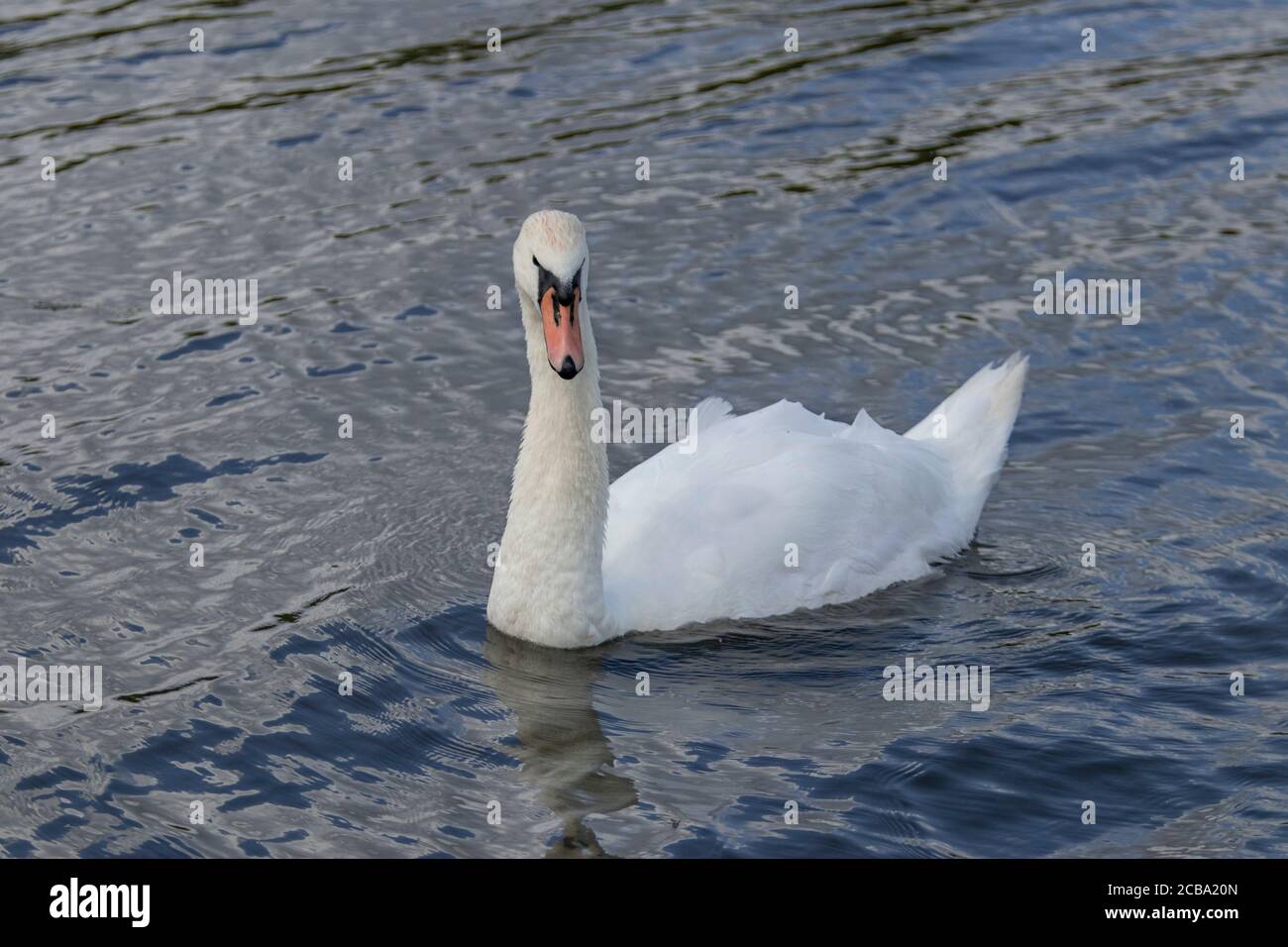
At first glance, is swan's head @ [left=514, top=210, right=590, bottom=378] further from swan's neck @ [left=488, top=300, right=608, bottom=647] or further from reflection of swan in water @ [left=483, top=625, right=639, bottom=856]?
reflection of swan in water @ [left=483, top=625, right=639, bottom=856]

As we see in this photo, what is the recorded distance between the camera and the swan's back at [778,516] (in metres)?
9.52

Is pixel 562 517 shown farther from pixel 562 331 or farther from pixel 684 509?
pixel 562 331

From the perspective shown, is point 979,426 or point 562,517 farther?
point 979,426

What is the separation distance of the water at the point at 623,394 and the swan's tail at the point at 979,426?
1.10 feet

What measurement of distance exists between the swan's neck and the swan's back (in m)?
0.26

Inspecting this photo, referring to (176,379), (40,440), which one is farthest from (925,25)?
(40,440)

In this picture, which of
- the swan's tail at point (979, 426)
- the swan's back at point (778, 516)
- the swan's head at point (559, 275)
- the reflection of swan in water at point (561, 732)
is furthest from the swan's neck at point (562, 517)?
the swan's tail at point (979, 426)

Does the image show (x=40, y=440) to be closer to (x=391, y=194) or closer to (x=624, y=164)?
(x=391, y=194)

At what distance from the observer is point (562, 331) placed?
8.52 m

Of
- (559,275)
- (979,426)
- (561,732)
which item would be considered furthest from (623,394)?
(561,732)

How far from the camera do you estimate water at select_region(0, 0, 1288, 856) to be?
8234 mm

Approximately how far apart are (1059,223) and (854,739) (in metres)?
6.88

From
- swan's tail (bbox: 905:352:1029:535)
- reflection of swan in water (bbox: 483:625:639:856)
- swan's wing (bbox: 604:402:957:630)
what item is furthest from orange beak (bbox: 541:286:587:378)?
swan's tail (bbox: 905:352:1029:535)

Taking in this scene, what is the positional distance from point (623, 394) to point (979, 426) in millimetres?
2370
